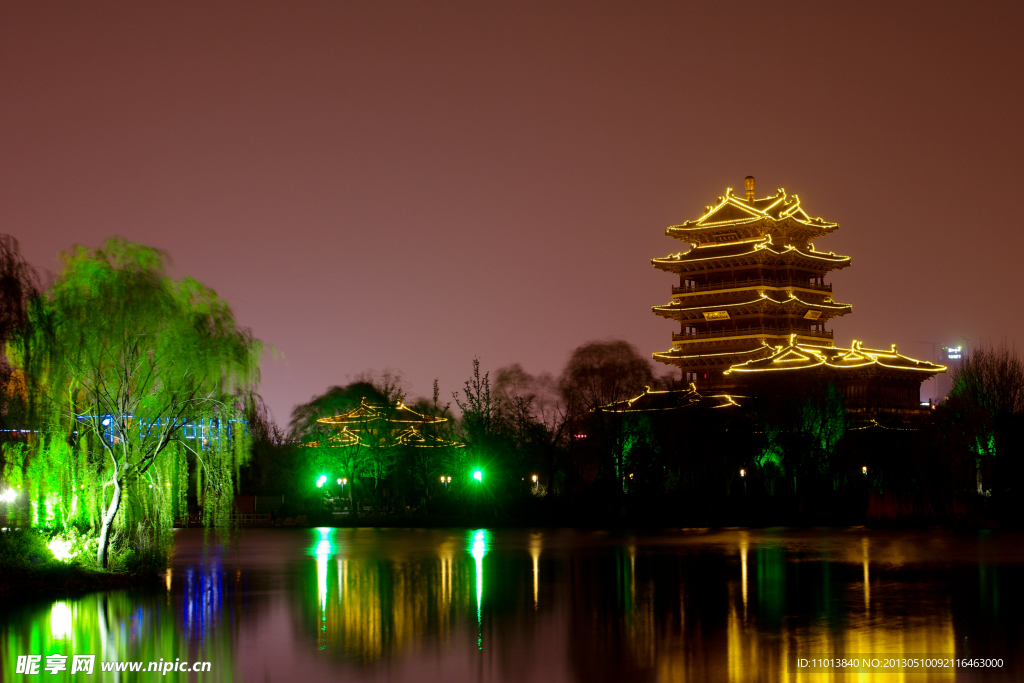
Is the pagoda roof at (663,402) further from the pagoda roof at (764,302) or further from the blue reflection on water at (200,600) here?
the blue reflection on water at (200,600)

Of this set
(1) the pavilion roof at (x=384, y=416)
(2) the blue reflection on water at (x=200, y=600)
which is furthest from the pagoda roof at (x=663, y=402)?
(2) the blue reflection on water at (x=200, y=600)

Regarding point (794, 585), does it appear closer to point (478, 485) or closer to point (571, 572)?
point (571, 572)

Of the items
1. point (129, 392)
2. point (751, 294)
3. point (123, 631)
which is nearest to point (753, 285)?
point (751, 294)

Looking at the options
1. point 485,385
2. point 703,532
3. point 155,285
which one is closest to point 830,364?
point 485,385

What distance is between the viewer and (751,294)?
74.5m

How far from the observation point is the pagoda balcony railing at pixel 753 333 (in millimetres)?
73688

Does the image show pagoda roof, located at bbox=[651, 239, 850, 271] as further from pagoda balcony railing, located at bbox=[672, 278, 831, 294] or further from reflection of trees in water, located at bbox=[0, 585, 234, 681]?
reflection of trees in water, located at bbox=[0, 585, 234, 681]

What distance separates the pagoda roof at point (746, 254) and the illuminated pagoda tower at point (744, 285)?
65 mm

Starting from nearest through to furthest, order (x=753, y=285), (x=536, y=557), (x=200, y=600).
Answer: (x=200, y=600) → (x=536, y=557) → (x=753, y=285)

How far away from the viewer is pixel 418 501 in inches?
2395

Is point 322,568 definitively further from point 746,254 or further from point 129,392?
point 746,254

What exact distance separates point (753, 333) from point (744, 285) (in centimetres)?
337

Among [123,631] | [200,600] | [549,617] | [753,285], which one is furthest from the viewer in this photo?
[753,285]

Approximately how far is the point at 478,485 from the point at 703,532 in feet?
46.0
